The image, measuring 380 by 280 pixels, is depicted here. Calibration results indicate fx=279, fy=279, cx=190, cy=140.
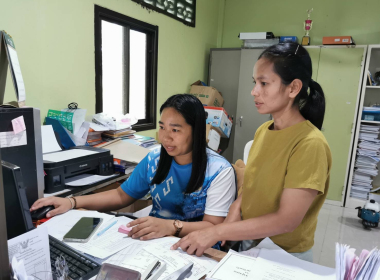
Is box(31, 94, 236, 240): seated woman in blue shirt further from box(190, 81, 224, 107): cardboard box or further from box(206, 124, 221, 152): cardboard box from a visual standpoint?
box(190, 81, 224, 107): cardboard box

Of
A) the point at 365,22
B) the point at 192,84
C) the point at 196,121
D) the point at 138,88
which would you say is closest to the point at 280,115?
the point at 196,121

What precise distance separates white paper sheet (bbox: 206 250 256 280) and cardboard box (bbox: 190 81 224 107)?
299 centimetres

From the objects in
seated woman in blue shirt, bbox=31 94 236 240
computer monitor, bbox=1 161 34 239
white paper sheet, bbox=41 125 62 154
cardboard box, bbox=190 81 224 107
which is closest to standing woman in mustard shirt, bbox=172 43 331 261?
seated woman in blue shirt, bbox=31 94 236 240

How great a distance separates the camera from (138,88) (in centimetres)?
319

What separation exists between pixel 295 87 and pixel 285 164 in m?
0.25

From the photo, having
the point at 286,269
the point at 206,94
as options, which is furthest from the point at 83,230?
the point at 206,94

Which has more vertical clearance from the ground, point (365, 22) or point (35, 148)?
point (365, 22)

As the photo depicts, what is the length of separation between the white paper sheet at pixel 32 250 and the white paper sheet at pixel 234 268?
16.6 inches

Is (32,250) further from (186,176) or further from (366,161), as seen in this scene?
(366,161)

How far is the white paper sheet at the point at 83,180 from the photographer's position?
5.30 ft

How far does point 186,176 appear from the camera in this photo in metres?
1.31

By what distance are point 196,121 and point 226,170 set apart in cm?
27

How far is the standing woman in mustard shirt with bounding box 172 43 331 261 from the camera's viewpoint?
0.84 metres

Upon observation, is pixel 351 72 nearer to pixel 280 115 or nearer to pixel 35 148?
pixel 280 115
